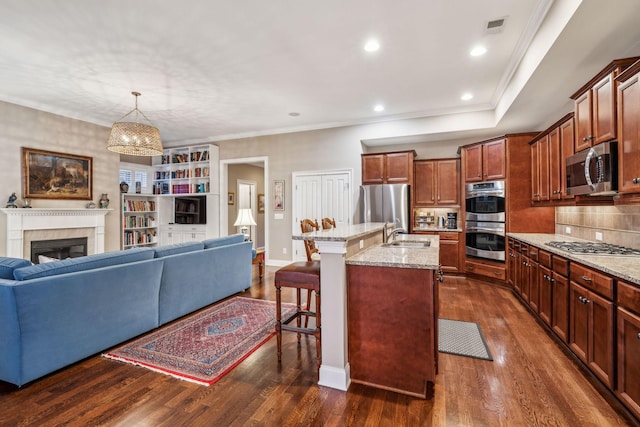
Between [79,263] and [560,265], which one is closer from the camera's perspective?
[79,263]

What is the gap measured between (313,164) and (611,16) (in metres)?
4.48

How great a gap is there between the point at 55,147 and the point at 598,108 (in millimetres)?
7292

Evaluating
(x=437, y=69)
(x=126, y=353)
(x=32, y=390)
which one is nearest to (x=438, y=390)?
(x=126, y=353)

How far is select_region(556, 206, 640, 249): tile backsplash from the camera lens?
2.59 metres

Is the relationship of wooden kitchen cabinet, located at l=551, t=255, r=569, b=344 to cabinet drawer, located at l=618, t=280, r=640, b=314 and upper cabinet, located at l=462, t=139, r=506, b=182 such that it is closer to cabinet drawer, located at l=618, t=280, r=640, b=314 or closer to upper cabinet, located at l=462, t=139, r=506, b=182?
cabinet drawer, located at l=618, t=280, r=640, b=314

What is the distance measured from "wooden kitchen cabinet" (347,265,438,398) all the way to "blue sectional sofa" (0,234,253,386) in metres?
1.99

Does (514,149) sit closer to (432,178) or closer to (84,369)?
(432,178)

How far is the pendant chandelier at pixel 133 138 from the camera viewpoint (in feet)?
13.1

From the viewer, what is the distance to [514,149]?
4398mm

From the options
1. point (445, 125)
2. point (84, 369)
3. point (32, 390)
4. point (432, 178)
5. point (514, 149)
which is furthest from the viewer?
point (432, 178)

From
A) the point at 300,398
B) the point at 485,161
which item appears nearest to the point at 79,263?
the point at 300,398

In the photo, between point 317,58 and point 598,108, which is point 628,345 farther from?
point 317,58

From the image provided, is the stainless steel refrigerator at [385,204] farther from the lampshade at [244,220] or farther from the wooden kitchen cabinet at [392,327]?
the wooden kitchen cabinet at [392,327]

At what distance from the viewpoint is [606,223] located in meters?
2.96
